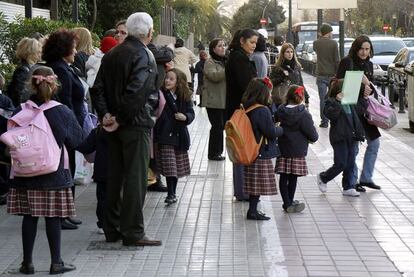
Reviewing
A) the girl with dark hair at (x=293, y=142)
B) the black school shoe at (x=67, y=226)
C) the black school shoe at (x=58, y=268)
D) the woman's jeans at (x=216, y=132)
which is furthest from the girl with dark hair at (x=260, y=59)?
the black school shoe at (x=58, y=268)

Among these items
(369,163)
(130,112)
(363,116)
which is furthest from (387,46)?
(130,112)

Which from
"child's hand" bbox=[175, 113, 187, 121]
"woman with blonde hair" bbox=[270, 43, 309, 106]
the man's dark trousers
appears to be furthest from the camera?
"woman with blonde hair" bbox=[270, 43, 309, 106]

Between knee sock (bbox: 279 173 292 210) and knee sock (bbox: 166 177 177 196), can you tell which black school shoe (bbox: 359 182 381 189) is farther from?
knee sock (bbox: 166 177 177 196)

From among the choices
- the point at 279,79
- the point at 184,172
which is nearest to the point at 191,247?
the point at 184,172

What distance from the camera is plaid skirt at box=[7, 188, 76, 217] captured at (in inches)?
285

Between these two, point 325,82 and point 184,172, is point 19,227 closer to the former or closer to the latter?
point 184,172

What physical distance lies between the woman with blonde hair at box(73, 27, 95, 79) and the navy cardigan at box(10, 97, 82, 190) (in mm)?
2868

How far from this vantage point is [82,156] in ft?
32.1

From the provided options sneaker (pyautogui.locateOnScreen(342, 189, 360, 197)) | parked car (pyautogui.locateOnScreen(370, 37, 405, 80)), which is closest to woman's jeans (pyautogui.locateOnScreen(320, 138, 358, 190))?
sneaker (pyautogui.locateOnScreen(342, 189, 360, 197))

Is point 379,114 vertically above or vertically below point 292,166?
above

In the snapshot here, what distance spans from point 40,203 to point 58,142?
0.48m

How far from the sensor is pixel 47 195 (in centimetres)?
728

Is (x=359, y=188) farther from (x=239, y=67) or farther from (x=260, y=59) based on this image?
(x=260, y=59)

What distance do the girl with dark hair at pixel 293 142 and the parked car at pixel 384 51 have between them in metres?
20.4
